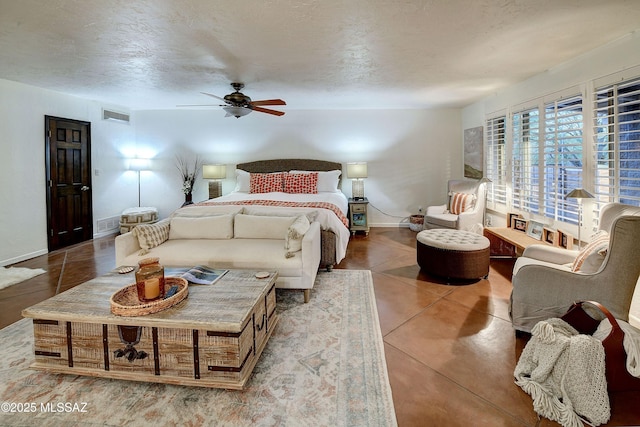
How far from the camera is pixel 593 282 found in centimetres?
197

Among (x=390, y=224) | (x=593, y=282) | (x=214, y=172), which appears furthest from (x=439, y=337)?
(x=214, y=172)

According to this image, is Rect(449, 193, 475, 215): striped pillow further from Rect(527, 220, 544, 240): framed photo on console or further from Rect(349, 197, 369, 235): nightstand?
Rect(349, 197, 369, 235): nightstand

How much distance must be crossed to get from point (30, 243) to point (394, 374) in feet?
17.3

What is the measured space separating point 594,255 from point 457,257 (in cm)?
131

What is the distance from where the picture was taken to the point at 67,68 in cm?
369

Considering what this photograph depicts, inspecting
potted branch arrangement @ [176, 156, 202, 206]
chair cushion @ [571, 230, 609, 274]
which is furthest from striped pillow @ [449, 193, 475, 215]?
potted branch arrangement @ [176, 156, 202, 206]

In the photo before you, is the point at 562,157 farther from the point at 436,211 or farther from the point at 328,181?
the point at 328,181

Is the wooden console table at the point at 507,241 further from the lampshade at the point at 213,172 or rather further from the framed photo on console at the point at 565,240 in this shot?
the lampshade at the point at 213,172

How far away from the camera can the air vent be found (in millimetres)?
5660

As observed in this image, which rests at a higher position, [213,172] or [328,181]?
[213,172]

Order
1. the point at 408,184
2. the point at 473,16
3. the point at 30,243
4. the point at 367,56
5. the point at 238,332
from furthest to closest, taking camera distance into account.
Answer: the point at 408,184, the point at 30,243, the point at 367,56, the point at 473,16, the point at 238,332

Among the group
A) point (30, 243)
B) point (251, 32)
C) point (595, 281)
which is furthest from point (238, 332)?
point (30, 243)

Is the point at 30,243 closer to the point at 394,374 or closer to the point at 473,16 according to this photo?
the point at 394,374

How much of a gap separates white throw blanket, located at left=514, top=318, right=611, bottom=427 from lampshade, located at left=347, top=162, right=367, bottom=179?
4382mm
